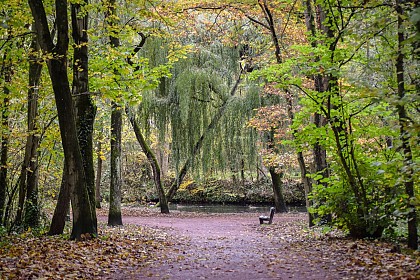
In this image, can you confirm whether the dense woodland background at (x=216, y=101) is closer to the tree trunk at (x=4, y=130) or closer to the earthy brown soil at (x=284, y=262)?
the tree trunk at (x=4, y=130)

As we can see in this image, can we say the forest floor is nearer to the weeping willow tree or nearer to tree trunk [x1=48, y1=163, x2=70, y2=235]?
tree trunk [x1=48, y1=163, x2=70, y2=235]

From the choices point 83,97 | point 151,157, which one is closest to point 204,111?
point 151,157

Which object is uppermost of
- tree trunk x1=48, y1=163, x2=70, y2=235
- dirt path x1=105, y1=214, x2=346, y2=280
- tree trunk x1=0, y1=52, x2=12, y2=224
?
tree trunk x1=0, y1=52, x2=12, y2=224

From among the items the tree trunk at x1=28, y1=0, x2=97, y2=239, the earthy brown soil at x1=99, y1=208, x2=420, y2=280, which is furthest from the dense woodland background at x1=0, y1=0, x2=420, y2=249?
the earthy brown soil at x1=99, y1=208, x2=420, y2=280

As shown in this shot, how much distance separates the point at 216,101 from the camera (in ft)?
63.2

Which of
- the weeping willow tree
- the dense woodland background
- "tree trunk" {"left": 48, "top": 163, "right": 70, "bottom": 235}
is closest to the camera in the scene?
the dense woodland background

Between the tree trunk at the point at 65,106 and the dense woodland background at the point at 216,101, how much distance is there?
0.03 m

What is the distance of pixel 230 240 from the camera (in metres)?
10.2

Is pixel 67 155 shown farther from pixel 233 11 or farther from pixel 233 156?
pixel 233 156

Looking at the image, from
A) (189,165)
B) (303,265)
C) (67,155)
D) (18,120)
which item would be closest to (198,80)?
(189,165)

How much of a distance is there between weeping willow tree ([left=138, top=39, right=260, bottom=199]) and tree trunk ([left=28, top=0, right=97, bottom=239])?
10383mm

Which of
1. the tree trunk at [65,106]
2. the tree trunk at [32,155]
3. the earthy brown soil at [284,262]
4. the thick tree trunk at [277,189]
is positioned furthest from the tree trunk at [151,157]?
the earthy brown soil at [284,262]

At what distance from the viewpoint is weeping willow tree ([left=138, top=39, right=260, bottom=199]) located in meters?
18.6

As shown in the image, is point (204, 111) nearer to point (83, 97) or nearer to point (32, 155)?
point (83, 97)
